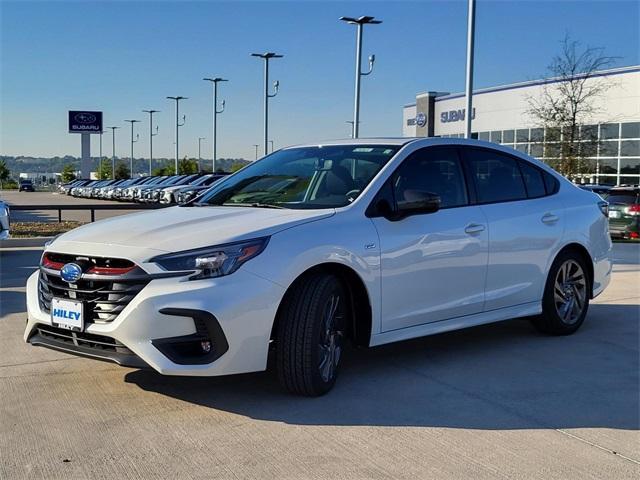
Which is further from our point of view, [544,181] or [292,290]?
[544,181]

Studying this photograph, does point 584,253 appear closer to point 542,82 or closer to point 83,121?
point 542,82

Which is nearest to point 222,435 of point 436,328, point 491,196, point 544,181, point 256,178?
point 436,328

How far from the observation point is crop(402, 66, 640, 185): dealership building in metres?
36.5

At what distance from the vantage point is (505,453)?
403 centimetres

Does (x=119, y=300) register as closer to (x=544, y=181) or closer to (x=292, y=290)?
(x=292, y=290)

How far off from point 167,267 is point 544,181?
372 cm

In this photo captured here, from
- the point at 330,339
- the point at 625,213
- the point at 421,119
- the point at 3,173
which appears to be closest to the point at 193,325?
the point at 330,339

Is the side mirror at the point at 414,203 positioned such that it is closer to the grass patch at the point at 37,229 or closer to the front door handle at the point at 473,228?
the front door handle at the point at 473,228

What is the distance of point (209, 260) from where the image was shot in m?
4.42

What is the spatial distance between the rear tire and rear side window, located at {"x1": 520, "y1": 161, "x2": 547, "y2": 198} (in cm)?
57

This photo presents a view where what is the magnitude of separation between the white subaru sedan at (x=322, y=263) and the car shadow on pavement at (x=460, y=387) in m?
0.26

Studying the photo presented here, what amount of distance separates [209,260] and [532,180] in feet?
11.0

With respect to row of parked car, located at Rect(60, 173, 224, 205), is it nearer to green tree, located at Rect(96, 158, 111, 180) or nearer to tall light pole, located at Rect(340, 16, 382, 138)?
tall light pole, located at Rect(340, 16, 382, 138)

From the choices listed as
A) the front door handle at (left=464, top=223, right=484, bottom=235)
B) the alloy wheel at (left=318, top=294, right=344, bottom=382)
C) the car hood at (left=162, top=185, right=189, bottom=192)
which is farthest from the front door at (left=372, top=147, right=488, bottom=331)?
the car hood at (left=162, top=185, right=189, bottom=192)
